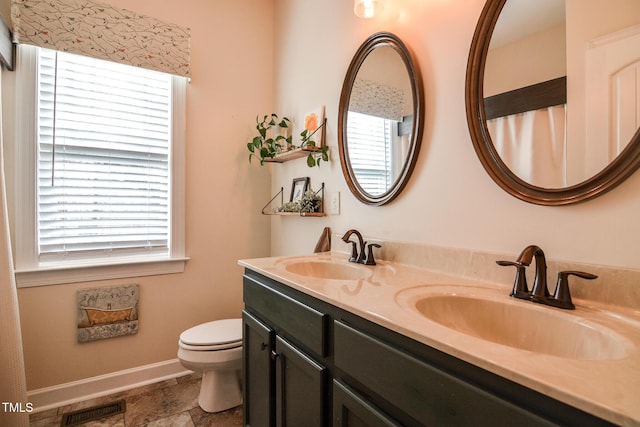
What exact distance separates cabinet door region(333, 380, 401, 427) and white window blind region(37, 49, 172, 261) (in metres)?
1.80

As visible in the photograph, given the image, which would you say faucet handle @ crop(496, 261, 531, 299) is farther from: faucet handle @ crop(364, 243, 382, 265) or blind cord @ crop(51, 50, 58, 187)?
blind cord @ crop(51, 50, 58, 187)

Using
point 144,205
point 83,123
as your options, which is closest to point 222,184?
point 144,205

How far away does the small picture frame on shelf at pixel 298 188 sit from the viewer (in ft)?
7.12

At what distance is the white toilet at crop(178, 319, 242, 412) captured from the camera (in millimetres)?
1742

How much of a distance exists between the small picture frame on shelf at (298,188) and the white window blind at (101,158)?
2.94ft

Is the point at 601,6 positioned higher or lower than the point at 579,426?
higher

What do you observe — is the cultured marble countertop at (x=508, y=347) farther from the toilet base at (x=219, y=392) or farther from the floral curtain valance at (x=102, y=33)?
the floral curtain valance at (x=102, y=33)

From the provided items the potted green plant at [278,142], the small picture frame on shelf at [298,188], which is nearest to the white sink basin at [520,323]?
the potted green plant at [278,142]

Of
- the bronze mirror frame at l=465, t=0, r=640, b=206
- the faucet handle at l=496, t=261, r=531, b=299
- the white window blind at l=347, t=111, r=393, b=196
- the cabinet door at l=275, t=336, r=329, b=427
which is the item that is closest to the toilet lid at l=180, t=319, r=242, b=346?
the cabinet door at l=275, t=336, r=329, b=427

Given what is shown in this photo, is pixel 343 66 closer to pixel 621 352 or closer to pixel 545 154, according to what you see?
pixel 545 154

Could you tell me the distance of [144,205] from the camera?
85.5 inches

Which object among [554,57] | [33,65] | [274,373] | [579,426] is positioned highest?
[33,65]

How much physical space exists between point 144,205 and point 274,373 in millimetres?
1538

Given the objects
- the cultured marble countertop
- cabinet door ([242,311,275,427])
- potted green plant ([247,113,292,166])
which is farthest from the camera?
potted green plant ([247,113,292,166])
